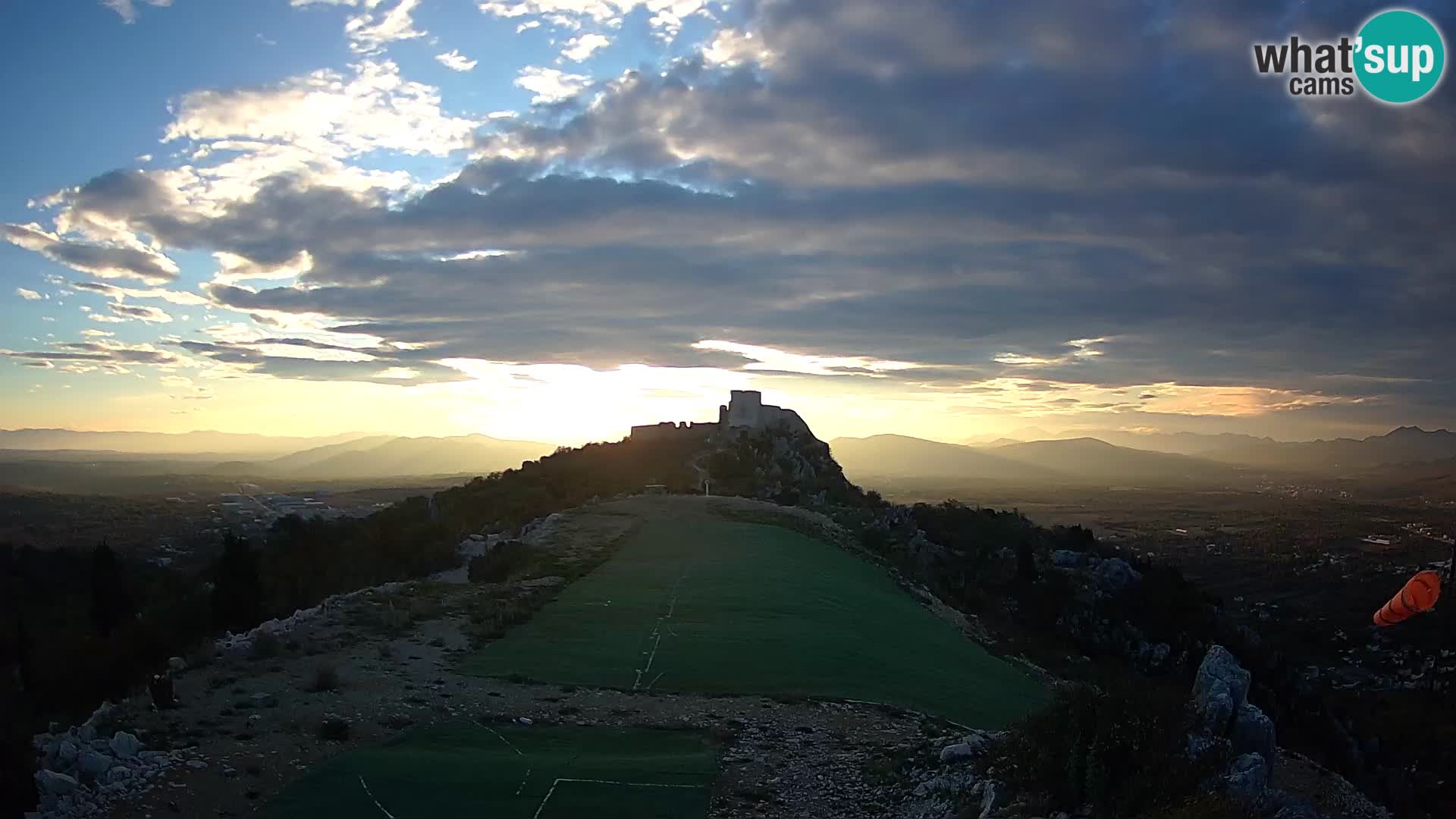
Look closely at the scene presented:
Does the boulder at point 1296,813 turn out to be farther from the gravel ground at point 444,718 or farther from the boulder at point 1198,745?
the gravel ground at point 444,718

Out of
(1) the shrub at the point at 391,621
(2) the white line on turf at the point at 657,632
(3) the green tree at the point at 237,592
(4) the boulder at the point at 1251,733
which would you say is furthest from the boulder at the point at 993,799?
(3) the green tree at the point at 237,592

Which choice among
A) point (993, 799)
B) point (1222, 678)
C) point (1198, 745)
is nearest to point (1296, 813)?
point (1198, 745)

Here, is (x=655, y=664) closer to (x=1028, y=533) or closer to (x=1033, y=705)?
(x=1033, y=705)

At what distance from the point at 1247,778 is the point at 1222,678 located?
2039 mm

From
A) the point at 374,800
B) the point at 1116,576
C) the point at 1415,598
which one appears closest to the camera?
the point at 1415,598

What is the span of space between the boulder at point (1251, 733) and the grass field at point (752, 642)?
478 centimetres

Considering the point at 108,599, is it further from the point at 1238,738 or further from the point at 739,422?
the point at 739,422

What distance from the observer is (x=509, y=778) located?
373 inches

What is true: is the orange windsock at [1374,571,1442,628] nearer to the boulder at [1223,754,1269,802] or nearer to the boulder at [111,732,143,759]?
the boulder at [1223,754,1269,802]

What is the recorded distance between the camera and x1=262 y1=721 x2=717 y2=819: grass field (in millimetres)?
8625

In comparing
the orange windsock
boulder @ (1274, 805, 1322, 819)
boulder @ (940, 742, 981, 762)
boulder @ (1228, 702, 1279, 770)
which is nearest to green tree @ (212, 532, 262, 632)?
boulder @ (940, 742, 981, 762)

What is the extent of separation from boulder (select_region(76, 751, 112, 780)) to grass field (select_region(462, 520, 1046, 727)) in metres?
5.71

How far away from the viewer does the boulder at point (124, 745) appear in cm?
885

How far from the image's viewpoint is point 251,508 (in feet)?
256
